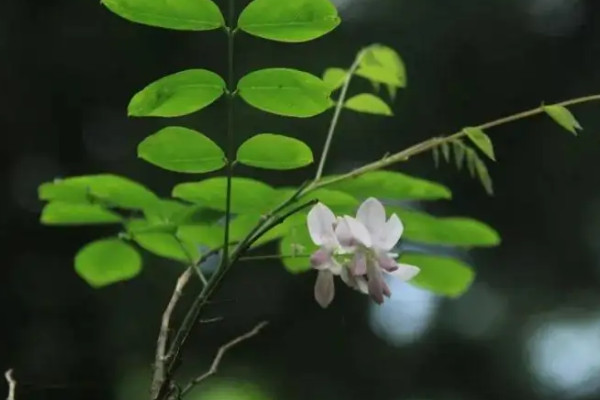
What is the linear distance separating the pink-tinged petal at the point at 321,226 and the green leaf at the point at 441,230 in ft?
0.60

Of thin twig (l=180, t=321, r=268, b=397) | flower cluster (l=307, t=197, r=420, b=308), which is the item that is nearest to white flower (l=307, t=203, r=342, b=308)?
flower cluster (l=307, t=197, r=420, b=308)

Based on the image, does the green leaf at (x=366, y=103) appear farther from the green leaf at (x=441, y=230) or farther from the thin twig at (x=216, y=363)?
the thin twig at (x=216, y=363)

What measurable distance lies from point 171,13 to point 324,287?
0.16 meters

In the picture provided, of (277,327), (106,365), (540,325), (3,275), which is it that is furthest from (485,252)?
(3,275)

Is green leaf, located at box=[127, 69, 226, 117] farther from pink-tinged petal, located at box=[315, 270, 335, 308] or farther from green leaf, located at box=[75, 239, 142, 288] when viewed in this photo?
green leaf, located at box=[75, 239, 142, 288]

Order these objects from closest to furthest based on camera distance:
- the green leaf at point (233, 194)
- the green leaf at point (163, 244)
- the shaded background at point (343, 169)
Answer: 1. the green leaf at point (233, 194)
2. the green leaf at point (163, 244)
3. the shaded background at point (343, 169)

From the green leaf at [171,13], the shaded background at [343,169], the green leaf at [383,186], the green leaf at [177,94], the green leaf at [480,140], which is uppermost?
the green leaf at [171,13]

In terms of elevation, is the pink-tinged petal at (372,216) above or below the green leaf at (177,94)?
below

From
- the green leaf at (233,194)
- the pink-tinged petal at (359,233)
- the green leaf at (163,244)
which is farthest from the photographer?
the green leaf at (163,244)

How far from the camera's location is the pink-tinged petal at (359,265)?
39cm

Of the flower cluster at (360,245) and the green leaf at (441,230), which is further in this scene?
the green leaf at (441,230)

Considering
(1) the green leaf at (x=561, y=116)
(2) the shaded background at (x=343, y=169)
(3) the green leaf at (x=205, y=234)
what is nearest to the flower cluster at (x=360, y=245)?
(1) the green leaf at (x=561, y=116)

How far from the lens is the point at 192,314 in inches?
16.8

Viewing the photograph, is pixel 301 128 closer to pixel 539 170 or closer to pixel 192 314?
pixel 539 170
